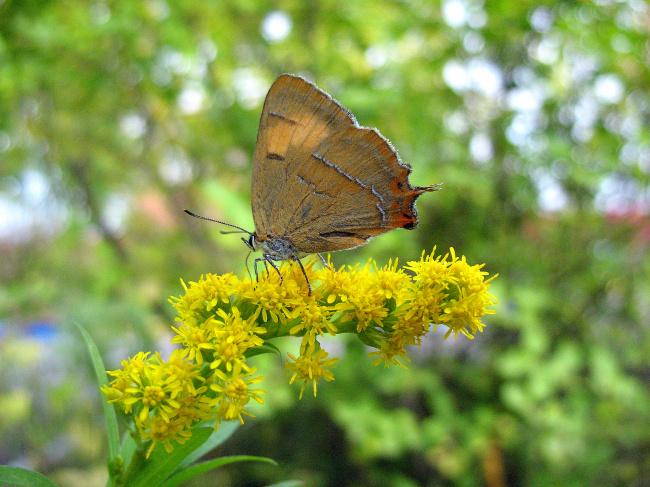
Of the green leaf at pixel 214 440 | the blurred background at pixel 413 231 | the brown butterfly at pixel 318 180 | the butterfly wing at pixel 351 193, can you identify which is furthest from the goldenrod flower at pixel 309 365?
the blurred background at pixel 413 231

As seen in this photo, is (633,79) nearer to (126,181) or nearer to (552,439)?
(552,439)

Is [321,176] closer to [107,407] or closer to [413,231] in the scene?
[107,407]

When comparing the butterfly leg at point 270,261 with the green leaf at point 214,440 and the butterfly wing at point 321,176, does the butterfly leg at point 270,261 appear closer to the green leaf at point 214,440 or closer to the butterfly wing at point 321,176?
the butterfly wing at point 321,176

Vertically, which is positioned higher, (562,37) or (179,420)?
(562,37)

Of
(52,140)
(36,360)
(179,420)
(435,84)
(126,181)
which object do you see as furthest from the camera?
(126,181)

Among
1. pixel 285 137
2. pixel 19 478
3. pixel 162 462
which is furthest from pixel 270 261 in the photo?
pixel 19 478

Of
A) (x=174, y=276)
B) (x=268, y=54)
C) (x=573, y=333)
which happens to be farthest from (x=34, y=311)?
(x=573, y=333)

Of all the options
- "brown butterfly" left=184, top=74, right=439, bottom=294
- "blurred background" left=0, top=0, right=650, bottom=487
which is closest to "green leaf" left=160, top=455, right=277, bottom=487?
"brown butterfly" left=184, top=74, right=439, bottom=294
